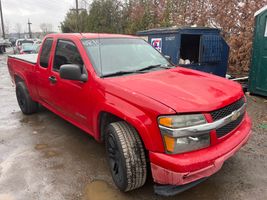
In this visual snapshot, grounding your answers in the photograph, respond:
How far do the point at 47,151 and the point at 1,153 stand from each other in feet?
2.32

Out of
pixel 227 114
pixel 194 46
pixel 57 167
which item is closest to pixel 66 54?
pixel 57 167

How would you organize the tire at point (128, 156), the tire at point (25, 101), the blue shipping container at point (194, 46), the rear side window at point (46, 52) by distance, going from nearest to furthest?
the tire at point (128, 156), the rear side window at point (46, 52), the tire at point (25, 101), the blue shipping container at point (194, 46)

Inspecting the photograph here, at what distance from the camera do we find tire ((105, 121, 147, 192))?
2.77 meters

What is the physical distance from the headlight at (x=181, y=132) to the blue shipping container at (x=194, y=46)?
480 cm

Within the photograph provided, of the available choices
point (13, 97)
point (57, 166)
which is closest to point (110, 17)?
point (13, 97)

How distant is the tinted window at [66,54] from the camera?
3856 millimetres

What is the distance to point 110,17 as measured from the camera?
19562 millimetres

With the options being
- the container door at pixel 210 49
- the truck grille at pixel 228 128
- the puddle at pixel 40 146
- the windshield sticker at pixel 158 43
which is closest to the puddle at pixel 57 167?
the puddle at pixel 40 146

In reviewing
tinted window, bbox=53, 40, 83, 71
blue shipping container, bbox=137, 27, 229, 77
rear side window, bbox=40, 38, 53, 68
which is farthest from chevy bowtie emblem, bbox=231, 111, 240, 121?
blue shipping container, bbox=137, 27, 229, 77

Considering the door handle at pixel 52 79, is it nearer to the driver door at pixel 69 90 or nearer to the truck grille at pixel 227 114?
the driver door at pixel 69 90

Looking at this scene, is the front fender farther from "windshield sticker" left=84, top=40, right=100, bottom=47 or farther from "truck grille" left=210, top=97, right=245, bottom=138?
"windshield sticker" left=84, top=40, right=100, bottom=47

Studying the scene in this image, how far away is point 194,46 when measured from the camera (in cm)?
832

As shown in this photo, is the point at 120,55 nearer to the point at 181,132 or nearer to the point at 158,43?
the point at 181,132

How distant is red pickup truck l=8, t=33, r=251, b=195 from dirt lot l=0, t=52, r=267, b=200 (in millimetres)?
427
